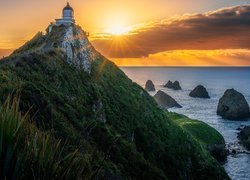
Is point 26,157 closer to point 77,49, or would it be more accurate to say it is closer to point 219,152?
point 77,49

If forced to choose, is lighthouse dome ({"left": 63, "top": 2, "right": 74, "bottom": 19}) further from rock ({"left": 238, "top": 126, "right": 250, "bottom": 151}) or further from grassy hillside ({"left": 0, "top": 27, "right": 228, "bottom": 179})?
rock ({"left": 238, "top": 126, "right": 250, "bottom": 151})

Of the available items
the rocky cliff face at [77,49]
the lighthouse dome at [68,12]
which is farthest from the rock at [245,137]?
the lighthouse dome at [68,12]

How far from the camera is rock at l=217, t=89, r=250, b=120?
10625 cm

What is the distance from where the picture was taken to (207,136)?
2864 inches

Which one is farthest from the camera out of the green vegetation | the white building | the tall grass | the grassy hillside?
the green vegetation

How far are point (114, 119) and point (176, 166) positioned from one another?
8243 millimetres

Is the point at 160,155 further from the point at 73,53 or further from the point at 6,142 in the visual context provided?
the point at 6,142

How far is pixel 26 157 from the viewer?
507cm

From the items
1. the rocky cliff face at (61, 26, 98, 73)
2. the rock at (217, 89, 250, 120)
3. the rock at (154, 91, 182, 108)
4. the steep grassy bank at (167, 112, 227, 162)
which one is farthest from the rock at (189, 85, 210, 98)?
the rocky cliff face at (61, 26, 98, 73)

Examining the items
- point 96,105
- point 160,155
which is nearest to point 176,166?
point 160,155

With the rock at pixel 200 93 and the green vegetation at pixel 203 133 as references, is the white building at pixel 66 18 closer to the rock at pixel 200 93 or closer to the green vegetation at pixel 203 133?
the green vegetation at pixel 203 133

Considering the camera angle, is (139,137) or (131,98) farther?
(131,98)

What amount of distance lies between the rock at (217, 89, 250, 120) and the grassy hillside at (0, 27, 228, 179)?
5947cm

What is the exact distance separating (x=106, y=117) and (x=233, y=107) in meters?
78.6
